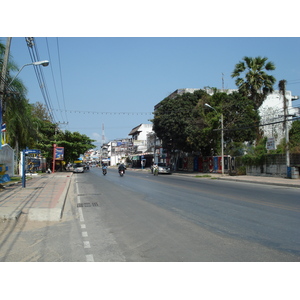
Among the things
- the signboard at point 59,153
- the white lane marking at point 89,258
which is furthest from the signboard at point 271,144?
the signboard at point 59,153

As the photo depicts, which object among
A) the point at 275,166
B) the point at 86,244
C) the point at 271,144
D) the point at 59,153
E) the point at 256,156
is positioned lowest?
the point at 86,244

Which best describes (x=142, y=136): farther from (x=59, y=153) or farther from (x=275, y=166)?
(x=275, y=166)

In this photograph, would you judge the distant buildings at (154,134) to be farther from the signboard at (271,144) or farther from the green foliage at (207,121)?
the green foliage at (207,121)

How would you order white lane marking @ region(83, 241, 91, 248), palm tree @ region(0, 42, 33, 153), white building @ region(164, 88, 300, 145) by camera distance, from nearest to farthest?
white lane marking @ region(83, 241, 91, 248) < palm tree @ region(0, 42, 33, 153) < white building @ region(164, 88, 300, 145)

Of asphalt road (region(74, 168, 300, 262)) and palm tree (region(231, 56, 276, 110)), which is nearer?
asphalt road (region(74, 168, 300, 262))

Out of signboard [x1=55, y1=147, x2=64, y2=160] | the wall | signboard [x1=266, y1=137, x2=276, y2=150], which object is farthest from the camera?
signboard [x1=55, y1=147, x2=64, y2=160]

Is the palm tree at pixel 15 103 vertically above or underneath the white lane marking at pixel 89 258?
above

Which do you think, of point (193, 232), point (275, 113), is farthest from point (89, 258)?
point (275, 113)

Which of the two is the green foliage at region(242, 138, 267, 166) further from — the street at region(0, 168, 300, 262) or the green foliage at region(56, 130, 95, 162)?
the green foliage at region(56, 130, 95, 162)

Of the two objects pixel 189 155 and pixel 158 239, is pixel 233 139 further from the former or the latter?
pixel 158 239

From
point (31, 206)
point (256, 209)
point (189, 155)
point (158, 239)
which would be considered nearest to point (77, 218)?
point (31, 206)

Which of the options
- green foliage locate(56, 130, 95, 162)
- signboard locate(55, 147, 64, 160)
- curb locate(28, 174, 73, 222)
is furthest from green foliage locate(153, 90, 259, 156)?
curb locate(28, 174, 73, 222)

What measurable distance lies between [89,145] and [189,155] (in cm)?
1722

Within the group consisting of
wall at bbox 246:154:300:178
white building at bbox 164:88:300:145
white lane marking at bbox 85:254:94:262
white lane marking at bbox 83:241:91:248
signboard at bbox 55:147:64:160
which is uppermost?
white building at bbox 164:88:300:145
